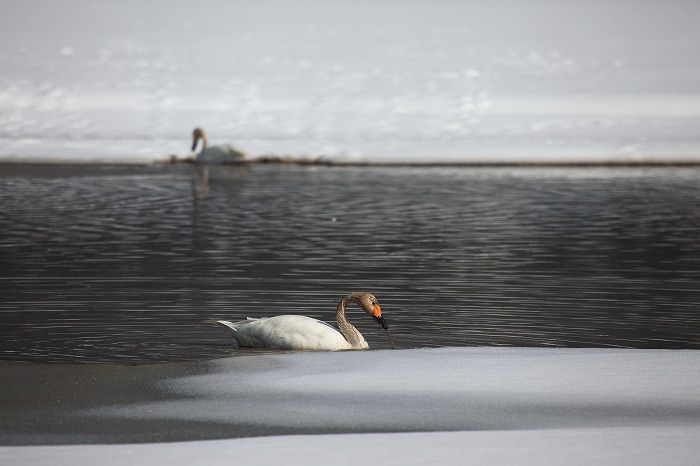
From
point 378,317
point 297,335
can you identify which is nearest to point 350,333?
point 378,317

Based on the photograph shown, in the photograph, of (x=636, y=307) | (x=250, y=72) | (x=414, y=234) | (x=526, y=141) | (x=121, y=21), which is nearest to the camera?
(x=636, y=307)

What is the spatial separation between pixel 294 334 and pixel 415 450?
8.67 feet

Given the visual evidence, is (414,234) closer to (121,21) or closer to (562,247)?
(562,247)

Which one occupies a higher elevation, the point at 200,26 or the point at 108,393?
the point at 200,26

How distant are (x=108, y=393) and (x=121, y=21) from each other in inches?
1247

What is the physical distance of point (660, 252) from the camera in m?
12.9

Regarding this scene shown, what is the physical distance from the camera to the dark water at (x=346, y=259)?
28.8 ft

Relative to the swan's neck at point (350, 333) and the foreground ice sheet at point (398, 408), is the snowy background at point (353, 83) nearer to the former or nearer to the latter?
the swan's neck at point (350, 333)

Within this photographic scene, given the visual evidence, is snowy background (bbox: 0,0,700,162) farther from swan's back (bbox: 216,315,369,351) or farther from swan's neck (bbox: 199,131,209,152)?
swan's back (bbox: 216,315,369,351)

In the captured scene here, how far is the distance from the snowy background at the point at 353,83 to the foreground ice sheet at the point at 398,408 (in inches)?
642

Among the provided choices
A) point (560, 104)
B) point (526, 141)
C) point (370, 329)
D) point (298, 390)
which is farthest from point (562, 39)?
point (298, 390)

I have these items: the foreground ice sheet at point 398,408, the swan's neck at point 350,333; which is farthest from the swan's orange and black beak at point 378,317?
the foreground ice sheet at point 398,408

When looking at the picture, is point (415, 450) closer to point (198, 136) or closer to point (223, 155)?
point (223, 155)

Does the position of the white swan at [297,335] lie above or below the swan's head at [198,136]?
below
